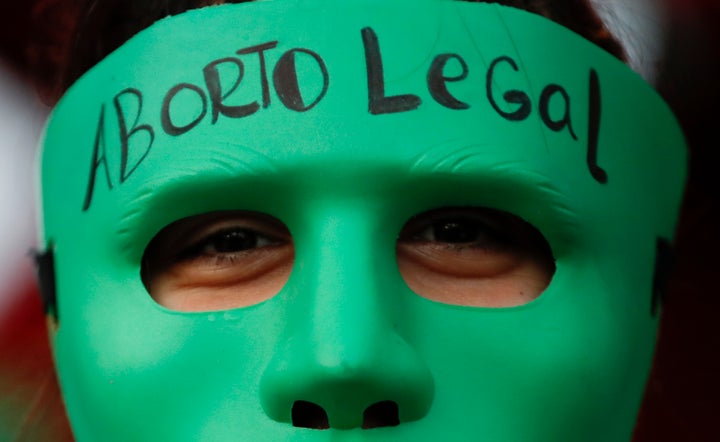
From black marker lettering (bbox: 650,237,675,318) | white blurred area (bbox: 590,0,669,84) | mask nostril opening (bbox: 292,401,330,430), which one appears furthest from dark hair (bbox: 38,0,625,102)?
mask nostril opening (bbox: 292,401,330,430)

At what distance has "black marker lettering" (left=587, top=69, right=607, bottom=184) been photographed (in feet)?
3.66

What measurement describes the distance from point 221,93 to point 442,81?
0.84 feet

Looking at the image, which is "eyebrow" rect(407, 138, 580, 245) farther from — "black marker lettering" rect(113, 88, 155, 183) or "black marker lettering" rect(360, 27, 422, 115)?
"black marker lettering" rect(113, 88, 155, 183)

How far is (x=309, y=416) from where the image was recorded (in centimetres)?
101

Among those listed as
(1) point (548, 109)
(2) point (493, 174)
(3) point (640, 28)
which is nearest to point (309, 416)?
(2) point (493, 174)

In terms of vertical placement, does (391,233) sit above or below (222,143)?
below

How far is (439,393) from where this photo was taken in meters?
0.99

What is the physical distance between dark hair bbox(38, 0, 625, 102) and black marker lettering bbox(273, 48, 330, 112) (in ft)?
0.42

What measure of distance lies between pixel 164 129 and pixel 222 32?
0.44ft

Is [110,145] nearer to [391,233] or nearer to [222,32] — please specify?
[222,32]

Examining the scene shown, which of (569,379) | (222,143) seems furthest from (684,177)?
(222,143)

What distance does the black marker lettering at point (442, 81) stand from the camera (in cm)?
106

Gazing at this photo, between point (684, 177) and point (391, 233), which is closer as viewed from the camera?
point (391, 233)

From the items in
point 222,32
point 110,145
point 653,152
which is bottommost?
point 653,152
